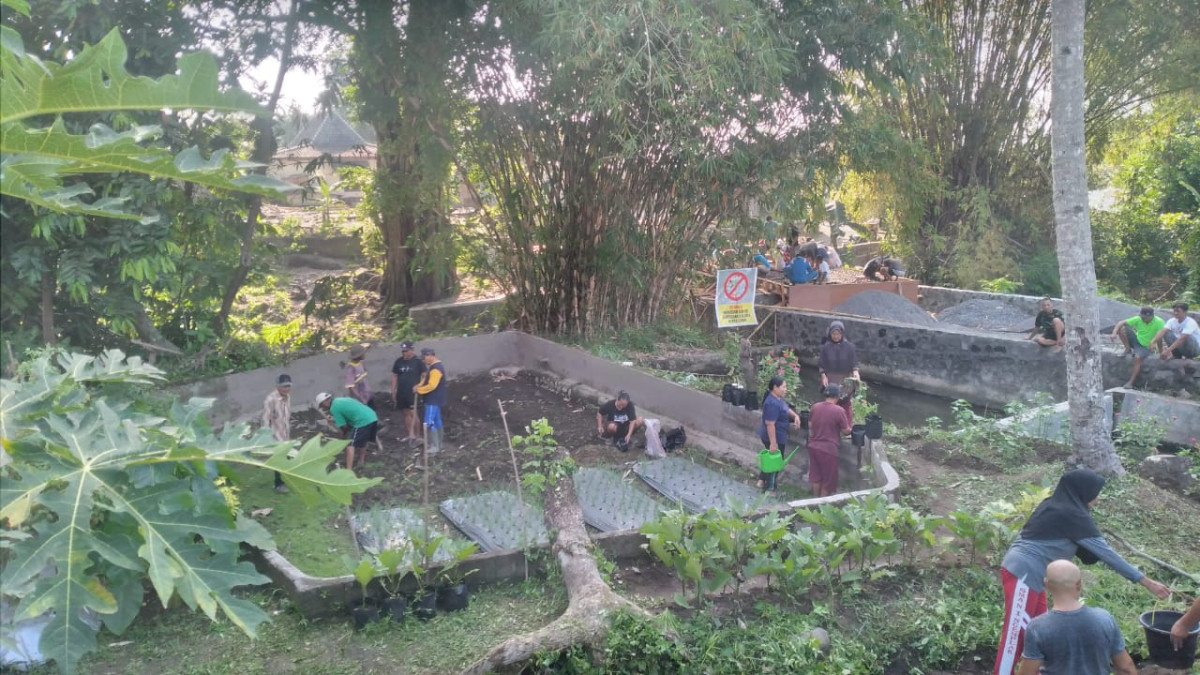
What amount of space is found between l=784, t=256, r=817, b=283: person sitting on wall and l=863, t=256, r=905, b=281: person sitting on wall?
6.45ft

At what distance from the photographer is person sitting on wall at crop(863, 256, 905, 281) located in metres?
18.8

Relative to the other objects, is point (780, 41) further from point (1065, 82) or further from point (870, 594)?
point (870, 594)

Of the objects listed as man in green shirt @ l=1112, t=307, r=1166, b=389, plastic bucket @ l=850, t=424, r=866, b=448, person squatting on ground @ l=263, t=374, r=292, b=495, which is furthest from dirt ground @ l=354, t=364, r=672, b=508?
man in green shirt @ l=1112, t=307, r=1166, b=389

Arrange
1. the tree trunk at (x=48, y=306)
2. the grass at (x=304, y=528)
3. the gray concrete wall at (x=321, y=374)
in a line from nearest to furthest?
the grass at (x=304, y=528), the tree trunk at (x=48, y=306), the gray concrete wall at (x=321, y=374)

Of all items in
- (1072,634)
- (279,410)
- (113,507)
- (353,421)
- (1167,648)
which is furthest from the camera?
(353,421)

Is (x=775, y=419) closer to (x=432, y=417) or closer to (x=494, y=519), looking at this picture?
(x=494, y=519)

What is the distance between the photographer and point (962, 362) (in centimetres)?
1439

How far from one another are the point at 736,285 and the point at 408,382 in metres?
4.81

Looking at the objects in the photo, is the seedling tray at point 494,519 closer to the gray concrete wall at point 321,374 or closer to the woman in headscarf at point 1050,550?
the gray concrete wall at point 321,374

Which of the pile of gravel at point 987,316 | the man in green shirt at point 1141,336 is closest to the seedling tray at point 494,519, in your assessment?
the man in green shirt at point 1141,336

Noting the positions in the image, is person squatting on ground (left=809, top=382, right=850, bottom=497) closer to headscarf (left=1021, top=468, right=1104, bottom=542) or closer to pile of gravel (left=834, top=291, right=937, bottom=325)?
headscarf (left=1021, top=468, right=1104, bottom=542)

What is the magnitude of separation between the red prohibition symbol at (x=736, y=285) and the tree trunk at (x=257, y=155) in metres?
6.34

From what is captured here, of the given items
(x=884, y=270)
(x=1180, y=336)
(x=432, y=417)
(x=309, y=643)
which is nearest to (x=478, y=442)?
(x=432, y=417)

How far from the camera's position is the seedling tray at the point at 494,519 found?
26.6ft
